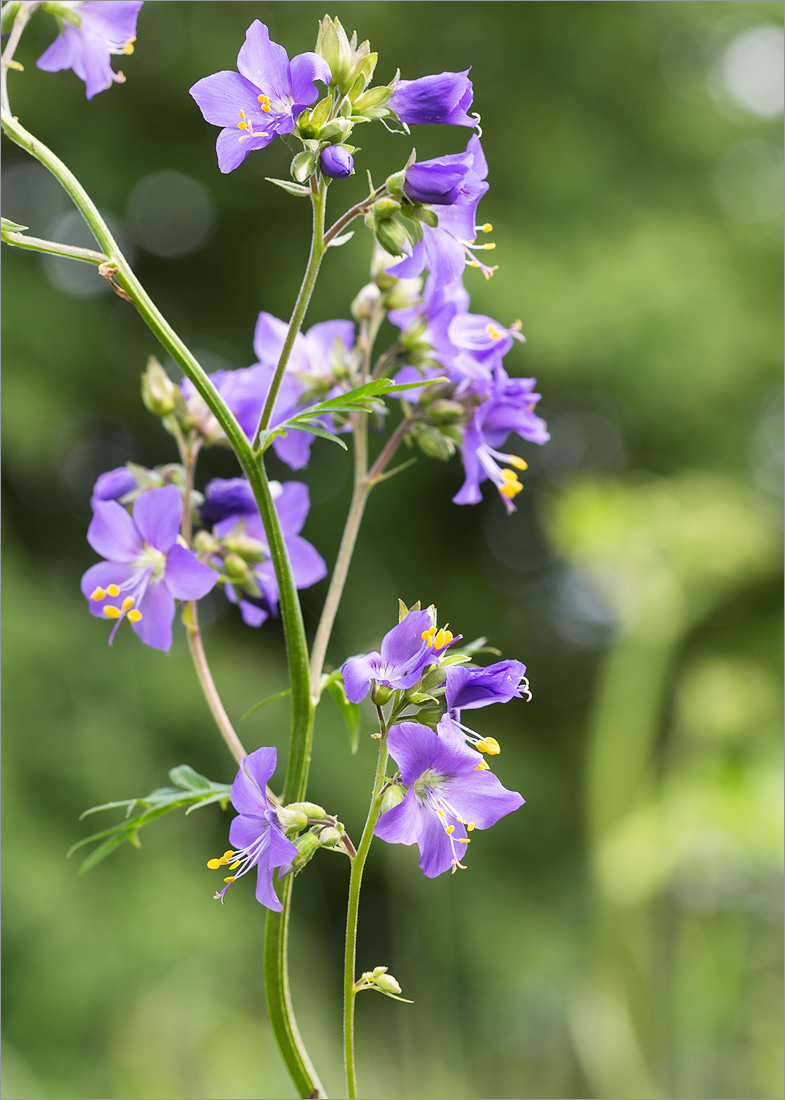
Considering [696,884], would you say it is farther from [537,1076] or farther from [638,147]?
[638,147]

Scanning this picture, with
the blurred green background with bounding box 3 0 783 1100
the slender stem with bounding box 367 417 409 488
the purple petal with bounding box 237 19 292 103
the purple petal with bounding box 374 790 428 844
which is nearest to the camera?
the purple petal with bounding box 374 790 428 844

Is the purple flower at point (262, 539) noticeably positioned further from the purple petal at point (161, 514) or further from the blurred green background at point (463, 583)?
the blurred green background at point (463, 583)

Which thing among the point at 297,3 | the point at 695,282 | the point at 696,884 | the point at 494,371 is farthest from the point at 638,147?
the point at 494,371

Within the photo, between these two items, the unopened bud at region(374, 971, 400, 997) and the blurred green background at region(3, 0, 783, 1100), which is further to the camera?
the blurred green background at region(3, 0, 783, 1100)

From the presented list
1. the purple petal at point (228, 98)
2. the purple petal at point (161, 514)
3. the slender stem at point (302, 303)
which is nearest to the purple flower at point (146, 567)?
the purple petal at point (161, 514)

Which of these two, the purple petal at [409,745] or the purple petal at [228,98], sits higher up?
the purple petal at [228,98]

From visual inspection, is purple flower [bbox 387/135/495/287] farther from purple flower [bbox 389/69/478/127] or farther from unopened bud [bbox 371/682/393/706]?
unopened bud [bbox 371/682/393/706]

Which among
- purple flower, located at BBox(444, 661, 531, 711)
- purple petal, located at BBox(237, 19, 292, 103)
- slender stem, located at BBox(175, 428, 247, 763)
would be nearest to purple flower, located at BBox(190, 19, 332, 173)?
purple petal, located at BBox(237, 19, 292, 103)
